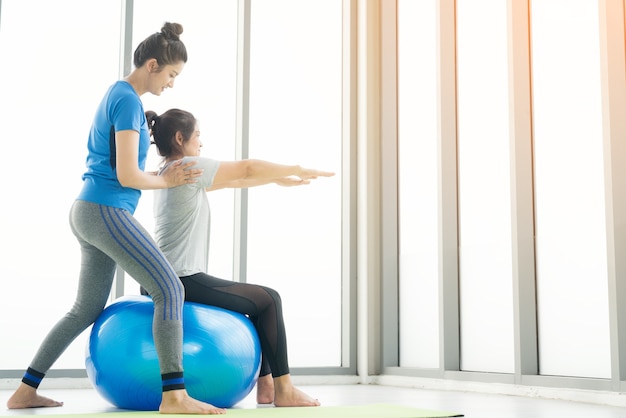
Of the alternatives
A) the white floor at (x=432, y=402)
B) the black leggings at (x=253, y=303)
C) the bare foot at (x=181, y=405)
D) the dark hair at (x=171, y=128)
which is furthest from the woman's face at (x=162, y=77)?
the white floor at (x=432, y=402)

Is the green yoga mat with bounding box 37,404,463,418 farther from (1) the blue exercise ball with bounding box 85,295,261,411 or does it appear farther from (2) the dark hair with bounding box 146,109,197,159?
(2) the dark hair with bounding box 146,109,197,159

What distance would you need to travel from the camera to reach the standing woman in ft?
8.08

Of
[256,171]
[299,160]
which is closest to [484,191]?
[299,160]

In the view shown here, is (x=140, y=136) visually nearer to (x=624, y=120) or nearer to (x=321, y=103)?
(x=624, y=120)

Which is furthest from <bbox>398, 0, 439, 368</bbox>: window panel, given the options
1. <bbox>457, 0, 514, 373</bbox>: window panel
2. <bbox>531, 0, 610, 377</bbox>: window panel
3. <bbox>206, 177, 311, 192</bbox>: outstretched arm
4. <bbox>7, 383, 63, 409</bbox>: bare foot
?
<bbox>7, 383, 63, 409</bbox>: bare foot

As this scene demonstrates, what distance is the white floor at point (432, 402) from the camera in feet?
8.88

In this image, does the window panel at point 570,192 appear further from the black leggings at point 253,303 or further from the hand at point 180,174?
the hand at point 180,174

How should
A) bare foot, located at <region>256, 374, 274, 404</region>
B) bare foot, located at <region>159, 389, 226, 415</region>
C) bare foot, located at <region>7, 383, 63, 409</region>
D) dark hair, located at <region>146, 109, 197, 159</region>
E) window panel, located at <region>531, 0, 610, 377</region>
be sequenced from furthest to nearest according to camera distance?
window panel, located at <region>531, 0, 610, 377</region> → bare foot, located at <region>256, 374, 274, 404</region> → dark hair, located at <region>146, 109, 197, 159</region> → bare foot, located at <region>7, 383, 63, 409</region> → bare foot, located at <region>159, 389, 226, 415</region>

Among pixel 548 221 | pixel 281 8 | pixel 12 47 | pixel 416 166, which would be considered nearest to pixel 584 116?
pixel 548 221

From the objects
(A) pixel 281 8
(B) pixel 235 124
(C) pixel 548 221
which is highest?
(A) pixel 281 8

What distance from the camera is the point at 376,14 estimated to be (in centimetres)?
514

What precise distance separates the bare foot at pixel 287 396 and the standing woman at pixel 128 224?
41 centimetres

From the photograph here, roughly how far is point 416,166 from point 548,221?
1.25 meters

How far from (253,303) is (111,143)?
2.49 feet
